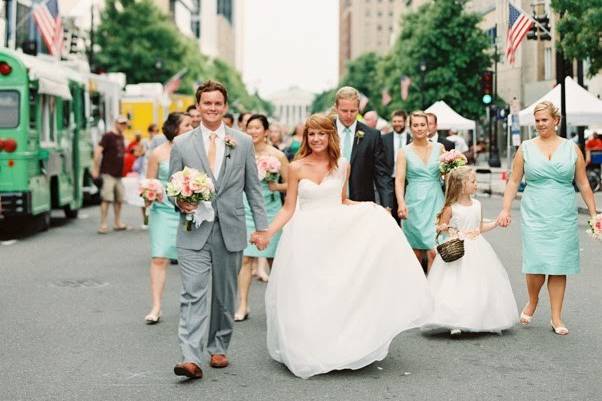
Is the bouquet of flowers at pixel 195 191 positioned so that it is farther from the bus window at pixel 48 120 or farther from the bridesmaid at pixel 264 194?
the bus window at pixel 48 120

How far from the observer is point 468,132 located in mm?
70438

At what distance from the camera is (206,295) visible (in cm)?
696

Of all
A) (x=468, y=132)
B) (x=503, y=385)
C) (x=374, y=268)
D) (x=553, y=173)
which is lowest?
(x=503, y=385)

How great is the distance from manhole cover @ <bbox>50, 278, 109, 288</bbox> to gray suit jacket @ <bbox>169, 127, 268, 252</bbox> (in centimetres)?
526

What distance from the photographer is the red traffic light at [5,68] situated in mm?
17391

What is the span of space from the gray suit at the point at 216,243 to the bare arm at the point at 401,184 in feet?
9.59

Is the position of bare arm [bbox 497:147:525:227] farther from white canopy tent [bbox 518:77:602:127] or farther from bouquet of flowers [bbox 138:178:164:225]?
white canopy tent [bbox 518:77:602:127]

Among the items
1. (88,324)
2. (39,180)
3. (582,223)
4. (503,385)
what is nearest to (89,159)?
(39,180)

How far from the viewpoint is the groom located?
6852 millimetres

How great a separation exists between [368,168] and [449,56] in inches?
2180

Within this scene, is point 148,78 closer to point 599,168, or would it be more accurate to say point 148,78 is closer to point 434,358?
point 599,168

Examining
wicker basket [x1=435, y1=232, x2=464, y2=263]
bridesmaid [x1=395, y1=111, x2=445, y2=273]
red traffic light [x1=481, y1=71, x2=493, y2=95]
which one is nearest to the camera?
wicker basket [x1=435, y1=232, x2=464, y2=263]

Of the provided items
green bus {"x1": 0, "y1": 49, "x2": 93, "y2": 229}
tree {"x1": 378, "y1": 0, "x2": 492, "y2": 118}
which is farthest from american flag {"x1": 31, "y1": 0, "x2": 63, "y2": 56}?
tree {"x1": 378, "y1": 0, "x2": 492, "y2": 118}

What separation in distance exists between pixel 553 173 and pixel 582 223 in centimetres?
1203
